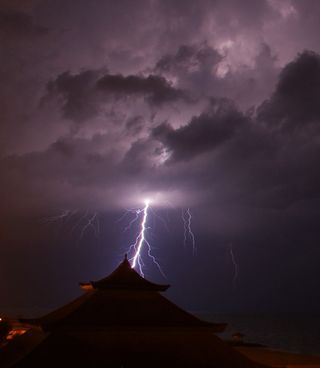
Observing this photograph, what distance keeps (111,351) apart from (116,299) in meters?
1.57

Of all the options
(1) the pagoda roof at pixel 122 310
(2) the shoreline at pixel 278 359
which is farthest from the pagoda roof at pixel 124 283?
(2) the shoreline at pixel 278 359

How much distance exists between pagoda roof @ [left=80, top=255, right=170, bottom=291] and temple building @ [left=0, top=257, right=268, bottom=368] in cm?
3

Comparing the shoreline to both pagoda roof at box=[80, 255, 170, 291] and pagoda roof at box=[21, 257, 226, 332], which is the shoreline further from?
pagoda roof at box=[80, 255, 170, 291]

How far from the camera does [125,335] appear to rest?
11.4 m

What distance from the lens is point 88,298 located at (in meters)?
12.3

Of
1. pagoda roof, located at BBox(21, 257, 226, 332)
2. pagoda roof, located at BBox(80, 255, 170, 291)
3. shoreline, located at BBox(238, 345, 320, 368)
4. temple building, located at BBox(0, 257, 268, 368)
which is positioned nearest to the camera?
temple building, located at BBox(0, 257, 268, 368)

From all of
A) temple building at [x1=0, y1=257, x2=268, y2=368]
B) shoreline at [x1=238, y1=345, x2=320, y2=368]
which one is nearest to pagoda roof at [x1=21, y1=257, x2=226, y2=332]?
temple building at [x1=0, y1=257, x2=268, y2=368]

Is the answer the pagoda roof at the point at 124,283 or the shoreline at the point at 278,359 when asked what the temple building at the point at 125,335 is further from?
the shoreline at the point at 278,359

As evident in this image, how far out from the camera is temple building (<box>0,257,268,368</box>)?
1098cm

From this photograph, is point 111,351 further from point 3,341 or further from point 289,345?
point 289,345

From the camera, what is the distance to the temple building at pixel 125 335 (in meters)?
11.0

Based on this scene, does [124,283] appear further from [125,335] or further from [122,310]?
[125,335]

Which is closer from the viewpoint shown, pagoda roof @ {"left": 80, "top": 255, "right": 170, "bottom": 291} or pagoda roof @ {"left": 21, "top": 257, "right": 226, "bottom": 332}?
pagoda roof @ {"left": 21, "top": 257, "right": 226, "bottom": 332}

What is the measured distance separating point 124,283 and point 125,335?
172 cm
